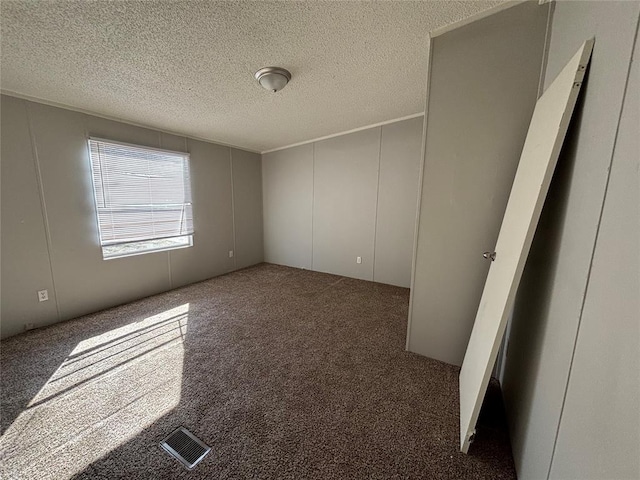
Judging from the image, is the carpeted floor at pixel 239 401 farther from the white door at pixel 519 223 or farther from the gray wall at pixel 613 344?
the gray wall at pixel 613 344

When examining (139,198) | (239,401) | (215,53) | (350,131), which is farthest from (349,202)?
(239,401)

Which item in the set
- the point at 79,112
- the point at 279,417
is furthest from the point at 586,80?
the point at 79,112

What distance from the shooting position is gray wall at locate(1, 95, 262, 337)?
234 centimetres

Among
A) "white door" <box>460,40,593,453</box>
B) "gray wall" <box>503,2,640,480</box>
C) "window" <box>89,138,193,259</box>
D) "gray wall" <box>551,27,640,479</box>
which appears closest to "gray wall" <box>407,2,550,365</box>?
"white door" <box>460,40,593,453</box>

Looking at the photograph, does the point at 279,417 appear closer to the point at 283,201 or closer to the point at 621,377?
the point at 621,377

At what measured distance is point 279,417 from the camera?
1510 millimetres

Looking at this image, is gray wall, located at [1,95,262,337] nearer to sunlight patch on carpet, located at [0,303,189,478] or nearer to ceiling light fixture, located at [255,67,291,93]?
sunlight patch on carpet, located at [0,303,189,478]

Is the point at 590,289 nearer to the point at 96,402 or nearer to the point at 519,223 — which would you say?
the point at 519,223

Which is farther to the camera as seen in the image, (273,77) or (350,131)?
(350,131)

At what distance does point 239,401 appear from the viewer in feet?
5.36

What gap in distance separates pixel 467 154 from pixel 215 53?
1955 millimetres

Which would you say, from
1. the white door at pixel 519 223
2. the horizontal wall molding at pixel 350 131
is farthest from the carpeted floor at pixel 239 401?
the horizontal wall molding at pixel 350 131

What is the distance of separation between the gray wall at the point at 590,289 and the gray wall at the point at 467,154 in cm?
32

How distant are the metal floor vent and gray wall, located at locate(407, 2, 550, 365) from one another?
1.72m
